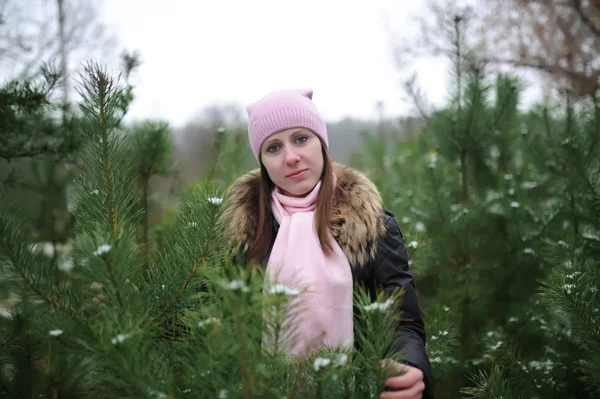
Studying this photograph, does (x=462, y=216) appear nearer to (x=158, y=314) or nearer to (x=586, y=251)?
(x=586, y=251)

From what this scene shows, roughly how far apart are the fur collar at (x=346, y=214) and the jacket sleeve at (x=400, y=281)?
0.17 ft

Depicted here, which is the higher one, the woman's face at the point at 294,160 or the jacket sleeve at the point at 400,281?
the woman's face at the point at 294,160

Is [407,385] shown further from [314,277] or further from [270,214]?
[270,214]

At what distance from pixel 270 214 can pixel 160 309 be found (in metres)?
0.66

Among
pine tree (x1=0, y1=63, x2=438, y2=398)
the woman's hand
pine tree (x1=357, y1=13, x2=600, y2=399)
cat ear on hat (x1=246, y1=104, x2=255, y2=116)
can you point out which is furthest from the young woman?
pine tree (x1=357, y1=13, x2=600, y2=399)

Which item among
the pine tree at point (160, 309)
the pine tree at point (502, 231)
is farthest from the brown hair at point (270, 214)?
the pine tree at point (502, 231)

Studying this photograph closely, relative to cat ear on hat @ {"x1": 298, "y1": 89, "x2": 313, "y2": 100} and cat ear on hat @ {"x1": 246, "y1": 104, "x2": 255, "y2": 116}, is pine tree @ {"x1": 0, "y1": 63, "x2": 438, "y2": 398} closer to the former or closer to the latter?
cat ear on hat @ {"x1": 246, "y1": 104, "x2": 255, "y2": 116}

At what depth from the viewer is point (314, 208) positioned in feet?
5.26

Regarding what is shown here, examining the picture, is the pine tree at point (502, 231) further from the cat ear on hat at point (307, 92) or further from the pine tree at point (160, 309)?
the pine tree at point (160, 309)

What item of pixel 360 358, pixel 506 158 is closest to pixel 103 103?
pixel 360 358

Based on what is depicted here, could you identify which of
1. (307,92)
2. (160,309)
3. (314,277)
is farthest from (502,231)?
(160,309)

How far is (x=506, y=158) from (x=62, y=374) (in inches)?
139

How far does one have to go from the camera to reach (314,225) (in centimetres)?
152

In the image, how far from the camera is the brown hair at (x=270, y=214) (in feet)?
4.94
